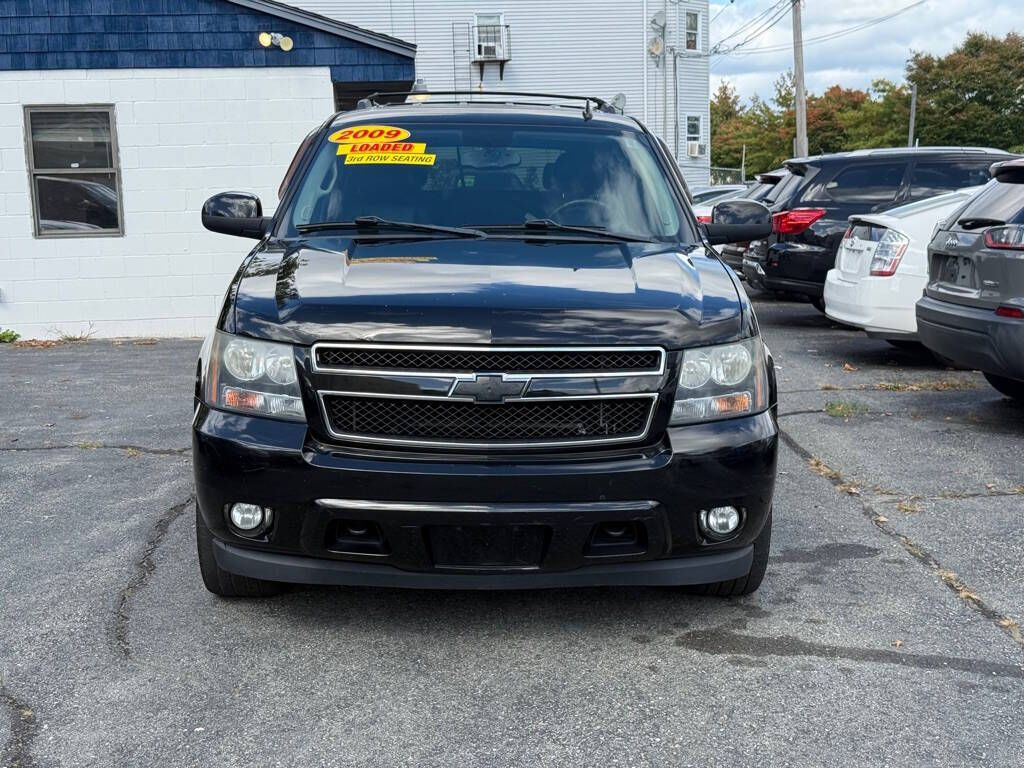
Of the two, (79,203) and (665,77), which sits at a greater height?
(665,77)

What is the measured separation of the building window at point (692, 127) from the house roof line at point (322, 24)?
2451 cm

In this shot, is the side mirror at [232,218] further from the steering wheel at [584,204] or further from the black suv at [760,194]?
the black suv at [760,194]

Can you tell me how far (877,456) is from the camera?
21.4 ft

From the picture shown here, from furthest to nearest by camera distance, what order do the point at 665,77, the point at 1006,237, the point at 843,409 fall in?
1. the point at 665,77
2. the point at 843,409
3. the point at 1006,237

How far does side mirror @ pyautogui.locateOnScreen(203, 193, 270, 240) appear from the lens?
5.44 m

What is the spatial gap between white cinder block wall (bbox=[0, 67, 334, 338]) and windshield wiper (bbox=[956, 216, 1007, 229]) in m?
7.38

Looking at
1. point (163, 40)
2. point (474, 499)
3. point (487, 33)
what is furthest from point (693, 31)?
point (474, 499)

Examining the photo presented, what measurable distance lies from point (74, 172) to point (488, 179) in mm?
8570

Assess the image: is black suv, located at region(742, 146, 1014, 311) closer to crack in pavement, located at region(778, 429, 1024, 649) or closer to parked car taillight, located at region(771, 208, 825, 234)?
parked car taillight, located at region(771, 208, 825, 234)

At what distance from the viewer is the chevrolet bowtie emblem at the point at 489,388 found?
359 cm

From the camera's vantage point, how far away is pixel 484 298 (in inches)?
147

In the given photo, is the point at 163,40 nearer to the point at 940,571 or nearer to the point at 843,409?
the point at 843,409

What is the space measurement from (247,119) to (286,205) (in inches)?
313

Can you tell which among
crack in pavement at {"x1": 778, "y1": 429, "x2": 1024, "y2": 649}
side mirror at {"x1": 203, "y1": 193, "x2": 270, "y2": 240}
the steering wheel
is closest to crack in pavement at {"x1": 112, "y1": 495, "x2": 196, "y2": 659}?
side mirror at {"x1": 203, "y1": 193, "x2": 270, "y2": 240}
